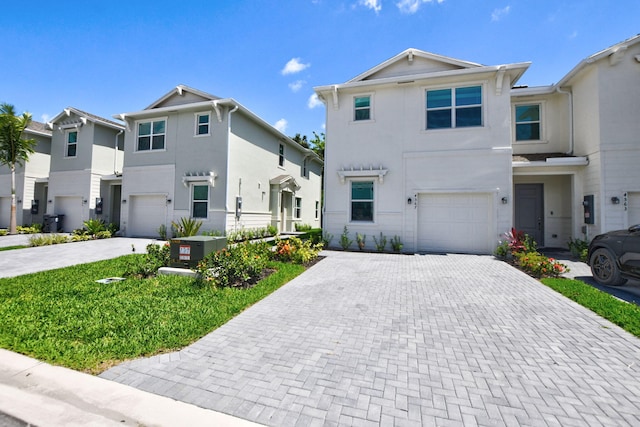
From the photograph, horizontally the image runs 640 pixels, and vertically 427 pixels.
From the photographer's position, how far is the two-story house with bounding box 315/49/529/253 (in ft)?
32.7

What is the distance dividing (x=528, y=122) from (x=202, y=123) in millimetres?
14795

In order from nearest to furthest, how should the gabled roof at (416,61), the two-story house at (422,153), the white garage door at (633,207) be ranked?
the white garage door at (633,207) < the two-story house at (422,153) < the gabled roof at (416,61)

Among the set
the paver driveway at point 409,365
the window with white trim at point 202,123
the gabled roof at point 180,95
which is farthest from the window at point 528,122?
the window with white trim at point 202,123

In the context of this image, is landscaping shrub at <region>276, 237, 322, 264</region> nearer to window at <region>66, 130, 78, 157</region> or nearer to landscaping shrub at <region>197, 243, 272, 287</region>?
landscaping shrub at <region>197, 243, 272, 287</region>

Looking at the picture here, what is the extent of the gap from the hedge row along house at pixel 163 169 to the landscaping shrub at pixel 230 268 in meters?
6.94

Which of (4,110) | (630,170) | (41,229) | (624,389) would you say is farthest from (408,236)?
(4,110)

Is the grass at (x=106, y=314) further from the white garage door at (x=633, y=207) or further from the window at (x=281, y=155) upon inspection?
the window at (x=281, y=155)

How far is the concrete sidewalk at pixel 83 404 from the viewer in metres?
2.16

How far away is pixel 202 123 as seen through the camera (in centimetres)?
1361

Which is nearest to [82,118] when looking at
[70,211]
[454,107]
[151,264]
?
[70,211]

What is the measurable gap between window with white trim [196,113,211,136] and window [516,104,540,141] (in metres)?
14.0

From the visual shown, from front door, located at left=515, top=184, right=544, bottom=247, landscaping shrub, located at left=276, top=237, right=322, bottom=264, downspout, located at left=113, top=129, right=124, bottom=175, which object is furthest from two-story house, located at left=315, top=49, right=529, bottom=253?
downspout, located at left=113, top=129, right=124, bottom=175

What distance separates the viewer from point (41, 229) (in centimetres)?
1617

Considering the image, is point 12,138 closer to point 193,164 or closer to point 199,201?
point 193,164
